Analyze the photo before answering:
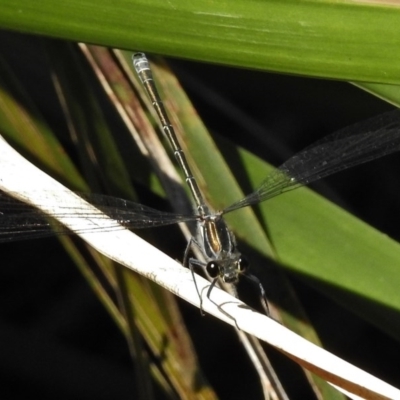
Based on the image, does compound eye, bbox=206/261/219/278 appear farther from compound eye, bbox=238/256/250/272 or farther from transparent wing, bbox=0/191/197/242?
transparent wing, bbox=0/191/197/242

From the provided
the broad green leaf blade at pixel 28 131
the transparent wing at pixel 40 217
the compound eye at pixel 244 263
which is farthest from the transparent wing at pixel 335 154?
the broad green leaf blade at pixel 28 131

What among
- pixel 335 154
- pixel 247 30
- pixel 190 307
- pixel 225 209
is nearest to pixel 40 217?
pixel 225 209

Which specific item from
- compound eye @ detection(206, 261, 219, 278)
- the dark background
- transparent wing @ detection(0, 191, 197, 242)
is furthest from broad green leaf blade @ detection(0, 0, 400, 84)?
the dark background

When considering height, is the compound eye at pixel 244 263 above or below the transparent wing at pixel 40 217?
below

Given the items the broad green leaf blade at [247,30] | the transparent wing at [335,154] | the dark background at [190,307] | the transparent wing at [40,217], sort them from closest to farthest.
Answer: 1. the broad green leaf blade at [247,30]
2. the transparent wing at [40,217]
3. the transparent wing at [335,154]
4. the dark background at [190,307]

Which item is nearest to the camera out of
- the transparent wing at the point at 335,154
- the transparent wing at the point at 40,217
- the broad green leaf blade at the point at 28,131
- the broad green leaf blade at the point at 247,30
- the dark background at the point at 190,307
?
the broad green leaf blade at the point at 247,30

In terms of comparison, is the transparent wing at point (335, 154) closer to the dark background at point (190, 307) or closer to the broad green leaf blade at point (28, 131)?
the dark background at point (190, 307)

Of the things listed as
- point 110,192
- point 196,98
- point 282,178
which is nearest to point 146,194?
point 196,98
